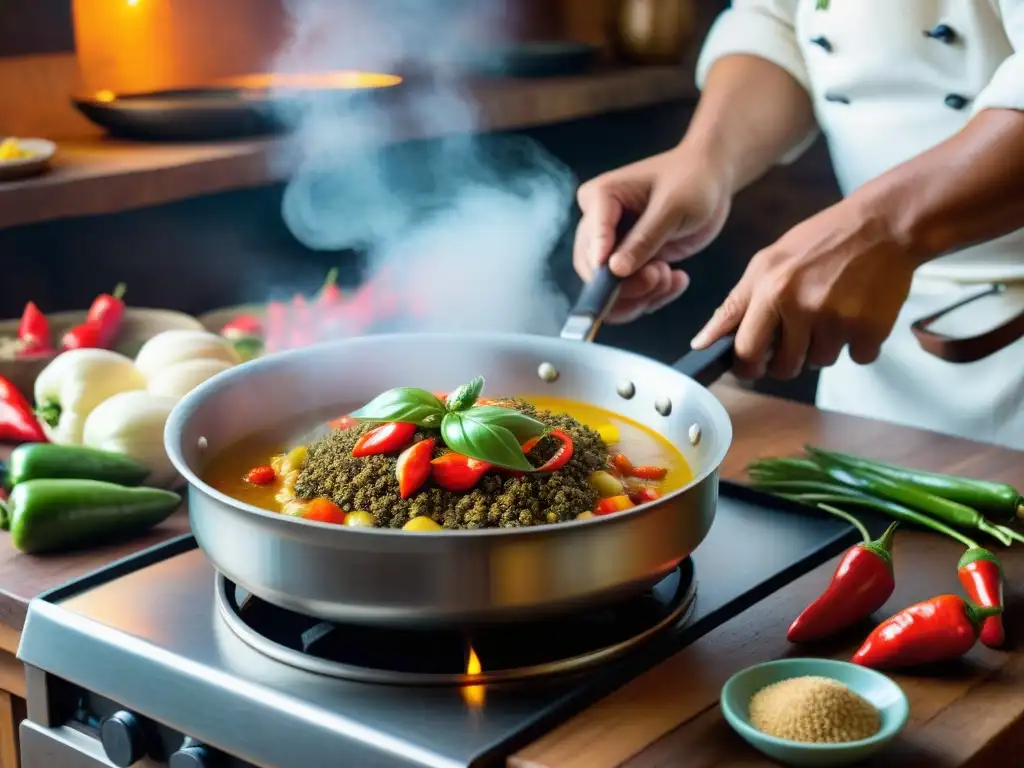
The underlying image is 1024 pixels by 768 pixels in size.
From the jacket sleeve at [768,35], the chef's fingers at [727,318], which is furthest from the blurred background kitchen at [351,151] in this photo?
the chef's fingers at [727,318]

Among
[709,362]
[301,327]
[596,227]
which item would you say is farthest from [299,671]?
[301,327]

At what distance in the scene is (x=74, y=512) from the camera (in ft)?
4.21

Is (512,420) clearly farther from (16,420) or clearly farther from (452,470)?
(16,420)

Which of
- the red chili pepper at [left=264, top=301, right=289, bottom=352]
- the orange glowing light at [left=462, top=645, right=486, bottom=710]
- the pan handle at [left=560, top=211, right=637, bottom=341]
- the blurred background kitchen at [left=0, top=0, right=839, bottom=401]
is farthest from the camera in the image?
the blurred background kitchen at [left=0, top=0, right=839, bottom=401]

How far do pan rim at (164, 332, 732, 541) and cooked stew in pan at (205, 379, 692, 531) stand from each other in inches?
1.5

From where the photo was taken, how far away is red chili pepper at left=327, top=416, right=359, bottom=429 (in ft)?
4.04

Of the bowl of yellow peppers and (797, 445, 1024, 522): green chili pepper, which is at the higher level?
the bowl of yellow peppers

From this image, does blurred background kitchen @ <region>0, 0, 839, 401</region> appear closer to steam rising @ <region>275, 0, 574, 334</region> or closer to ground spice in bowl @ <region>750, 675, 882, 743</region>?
steam rising @ <region>275, 0, 574, 334</region>

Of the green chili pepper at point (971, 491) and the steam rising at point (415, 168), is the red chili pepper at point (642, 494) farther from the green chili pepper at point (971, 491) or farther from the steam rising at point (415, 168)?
the steam rising at point (415, 168)

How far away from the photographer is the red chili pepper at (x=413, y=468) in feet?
3.46

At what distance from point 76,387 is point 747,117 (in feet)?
3.55

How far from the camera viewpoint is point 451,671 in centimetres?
102

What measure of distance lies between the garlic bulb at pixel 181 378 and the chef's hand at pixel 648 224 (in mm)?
513

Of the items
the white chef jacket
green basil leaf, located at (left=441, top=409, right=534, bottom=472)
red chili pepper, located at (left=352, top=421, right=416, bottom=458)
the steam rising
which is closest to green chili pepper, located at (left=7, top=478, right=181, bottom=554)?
red chili pepper, located at (left=352, top=421, right=416, bottom=458)
